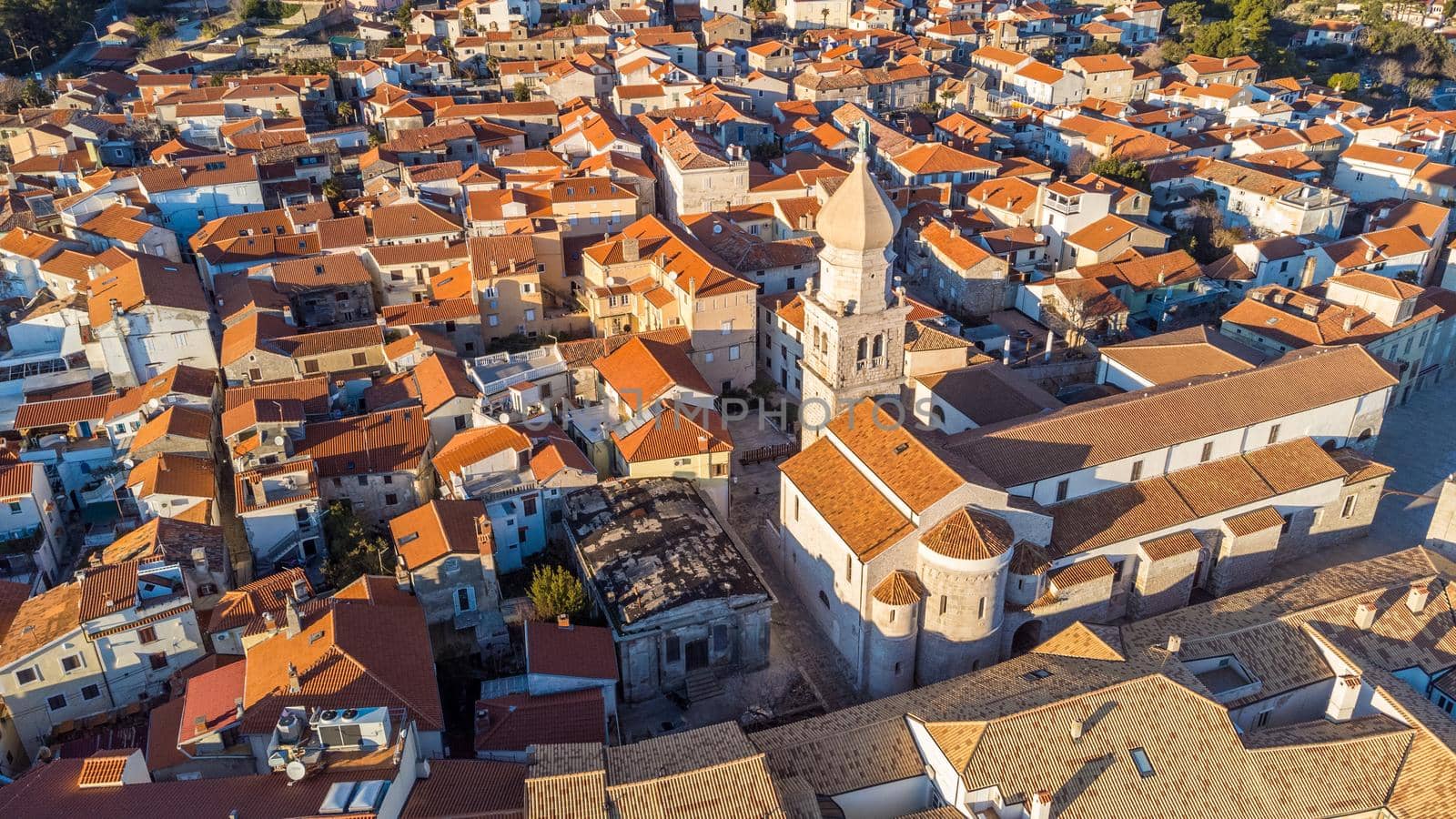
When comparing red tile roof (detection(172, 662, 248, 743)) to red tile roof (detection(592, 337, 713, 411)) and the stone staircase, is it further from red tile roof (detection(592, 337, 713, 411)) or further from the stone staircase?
red tile roof (detection(592, 337, 713, 411))

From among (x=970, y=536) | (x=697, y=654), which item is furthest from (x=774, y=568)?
(x=970, y=536)

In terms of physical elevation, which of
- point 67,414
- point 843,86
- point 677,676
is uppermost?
point 843,86

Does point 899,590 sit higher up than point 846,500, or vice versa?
point 846,500

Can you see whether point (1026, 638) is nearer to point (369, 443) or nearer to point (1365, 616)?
point (1365, 616)

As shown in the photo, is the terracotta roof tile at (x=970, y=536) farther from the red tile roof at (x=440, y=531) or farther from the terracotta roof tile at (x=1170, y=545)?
the red tile roof at (x=440, y=531)

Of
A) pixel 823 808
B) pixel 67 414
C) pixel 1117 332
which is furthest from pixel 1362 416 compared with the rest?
pixel 67 414

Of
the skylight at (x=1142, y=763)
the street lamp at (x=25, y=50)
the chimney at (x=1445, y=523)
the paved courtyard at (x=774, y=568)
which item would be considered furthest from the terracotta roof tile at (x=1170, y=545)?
the street lamp at (x=25, y=50)

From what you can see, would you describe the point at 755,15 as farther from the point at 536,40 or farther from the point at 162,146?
the point at 162,146

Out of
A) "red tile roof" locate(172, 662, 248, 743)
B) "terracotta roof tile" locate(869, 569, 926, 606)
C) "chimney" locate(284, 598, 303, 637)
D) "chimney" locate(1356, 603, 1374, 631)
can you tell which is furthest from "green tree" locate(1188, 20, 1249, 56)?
"red tile roof" locate(172, 662, 248, 743)
